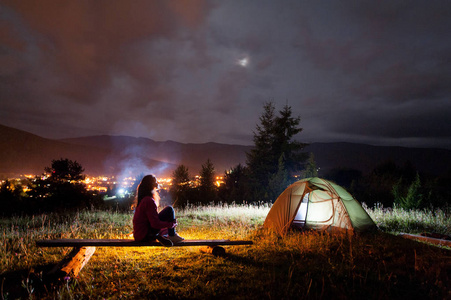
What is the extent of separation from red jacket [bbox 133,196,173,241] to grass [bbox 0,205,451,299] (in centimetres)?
67

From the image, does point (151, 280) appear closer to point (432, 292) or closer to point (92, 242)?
point (92, 242)

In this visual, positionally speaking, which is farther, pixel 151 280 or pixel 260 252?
pixel 260 252

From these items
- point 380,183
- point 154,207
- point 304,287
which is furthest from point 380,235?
point 380,183

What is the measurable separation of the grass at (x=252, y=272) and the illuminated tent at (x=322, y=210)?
0.73 metres

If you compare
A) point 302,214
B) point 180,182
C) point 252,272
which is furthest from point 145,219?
point 180,182

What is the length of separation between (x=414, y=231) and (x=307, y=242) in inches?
205

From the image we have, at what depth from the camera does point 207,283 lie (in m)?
3.89

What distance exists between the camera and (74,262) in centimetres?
437

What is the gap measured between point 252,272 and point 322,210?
5.90 meters

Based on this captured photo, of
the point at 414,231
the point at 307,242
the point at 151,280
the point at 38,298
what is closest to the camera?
the point at 38,298

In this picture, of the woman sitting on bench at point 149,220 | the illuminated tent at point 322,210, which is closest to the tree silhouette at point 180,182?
the illuminated tent at point 322,210

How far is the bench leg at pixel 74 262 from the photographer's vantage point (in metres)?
4.05

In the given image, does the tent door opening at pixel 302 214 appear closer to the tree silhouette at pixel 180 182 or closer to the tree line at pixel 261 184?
the tree line at pixel 261 184

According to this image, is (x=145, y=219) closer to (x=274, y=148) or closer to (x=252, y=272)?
(x=252, y=272)
